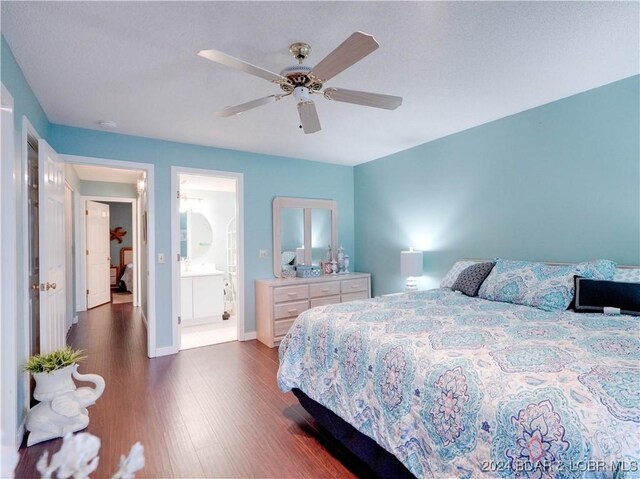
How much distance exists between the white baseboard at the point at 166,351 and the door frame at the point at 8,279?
5.85 feet

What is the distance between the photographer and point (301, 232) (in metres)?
4.67

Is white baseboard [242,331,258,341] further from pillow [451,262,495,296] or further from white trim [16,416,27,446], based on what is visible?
pillow [451,262,495,296]

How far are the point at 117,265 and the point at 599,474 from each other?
377 inches

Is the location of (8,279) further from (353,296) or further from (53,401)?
(353,296)

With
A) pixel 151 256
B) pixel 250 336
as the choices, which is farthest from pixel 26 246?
pixel 250 336

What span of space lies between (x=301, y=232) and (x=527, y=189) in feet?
8.91

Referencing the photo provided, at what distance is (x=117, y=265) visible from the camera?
27.8ft

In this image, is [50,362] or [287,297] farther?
[287,297]

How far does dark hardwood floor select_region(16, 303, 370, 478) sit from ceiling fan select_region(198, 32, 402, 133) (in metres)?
2.09

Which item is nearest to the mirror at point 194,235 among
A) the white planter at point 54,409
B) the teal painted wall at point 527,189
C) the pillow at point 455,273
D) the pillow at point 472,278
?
the teal painted wall at point 527,189

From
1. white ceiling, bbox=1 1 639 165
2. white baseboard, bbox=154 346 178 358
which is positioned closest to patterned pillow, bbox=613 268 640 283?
white ceiling, bbox=1 1 639 165

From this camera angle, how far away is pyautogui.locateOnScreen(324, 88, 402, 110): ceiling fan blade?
196cm

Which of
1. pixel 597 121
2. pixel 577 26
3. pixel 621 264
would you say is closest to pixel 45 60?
pixel 577 26

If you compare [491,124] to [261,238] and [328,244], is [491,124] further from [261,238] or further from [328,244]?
[261,238]
